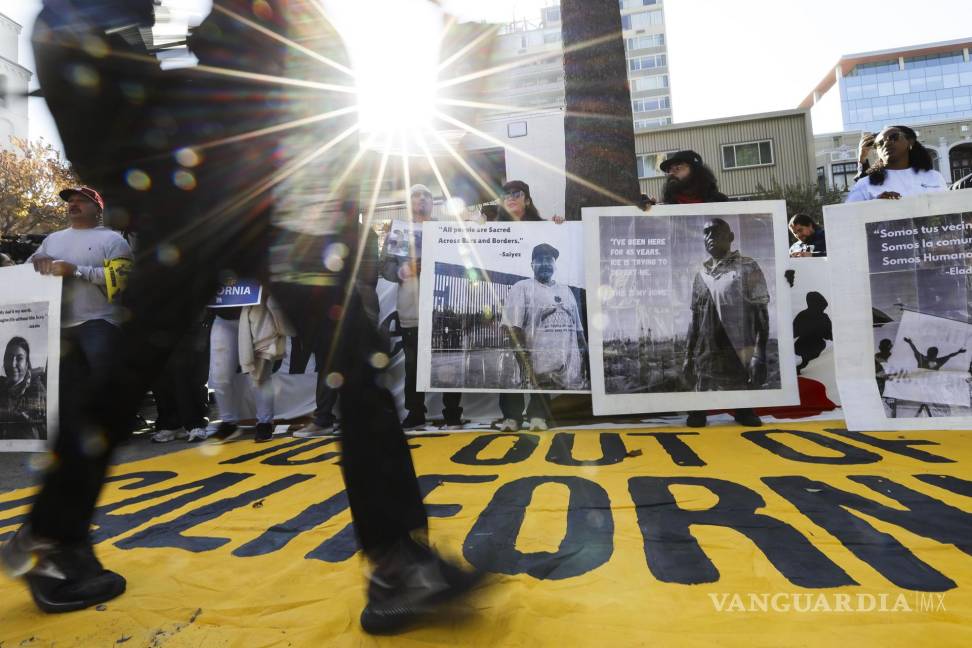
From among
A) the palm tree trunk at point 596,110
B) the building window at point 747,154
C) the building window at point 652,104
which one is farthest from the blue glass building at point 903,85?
the palm tree trunk at point 596,110

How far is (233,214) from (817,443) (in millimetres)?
2783

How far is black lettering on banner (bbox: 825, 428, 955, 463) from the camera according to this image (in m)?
2.49

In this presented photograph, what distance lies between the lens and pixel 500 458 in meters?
2.89

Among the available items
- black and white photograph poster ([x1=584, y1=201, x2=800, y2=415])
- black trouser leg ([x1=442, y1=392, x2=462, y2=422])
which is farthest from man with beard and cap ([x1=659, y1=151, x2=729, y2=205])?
black trouser leg ([x1=442, y1=392, x2=462, y2=422])

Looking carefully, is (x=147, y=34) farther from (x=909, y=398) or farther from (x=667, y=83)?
(x=667, y=83)

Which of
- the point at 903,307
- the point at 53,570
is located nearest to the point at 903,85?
the point at 903,307

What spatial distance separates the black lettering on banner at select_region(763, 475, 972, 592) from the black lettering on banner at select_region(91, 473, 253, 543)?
197 centimetres

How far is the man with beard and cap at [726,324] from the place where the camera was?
3613 mm

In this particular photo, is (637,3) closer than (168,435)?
No

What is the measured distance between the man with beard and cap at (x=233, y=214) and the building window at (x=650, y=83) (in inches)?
2779

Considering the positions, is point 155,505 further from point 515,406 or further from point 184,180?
point 515,406

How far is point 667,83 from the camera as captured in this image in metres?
65.4

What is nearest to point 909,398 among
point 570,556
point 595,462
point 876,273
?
point 876,273

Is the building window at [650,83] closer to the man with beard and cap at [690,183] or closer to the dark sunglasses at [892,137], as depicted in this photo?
the dark sunglasses at [892,137]
